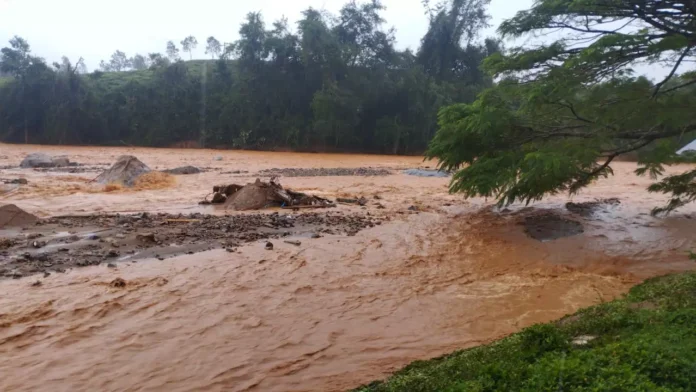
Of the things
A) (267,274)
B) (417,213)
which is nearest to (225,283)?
(267,274)

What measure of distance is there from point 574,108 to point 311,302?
6.68 meters

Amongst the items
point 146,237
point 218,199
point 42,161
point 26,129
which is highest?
point 26,129

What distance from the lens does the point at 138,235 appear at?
8.12m

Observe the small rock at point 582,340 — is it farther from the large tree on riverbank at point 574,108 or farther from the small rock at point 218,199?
the small rock at point 218,199

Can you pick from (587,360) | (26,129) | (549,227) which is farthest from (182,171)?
(26,129)

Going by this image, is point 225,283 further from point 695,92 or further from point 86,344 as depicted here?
point 695,92

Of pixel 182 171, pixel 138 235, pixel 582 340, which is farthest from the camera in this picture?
pixel 182 171

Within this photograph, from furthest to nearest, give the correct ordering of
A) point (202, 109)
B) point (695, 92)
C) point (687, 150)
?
point (202, 109) → point (687, 150) → point (695, 92)

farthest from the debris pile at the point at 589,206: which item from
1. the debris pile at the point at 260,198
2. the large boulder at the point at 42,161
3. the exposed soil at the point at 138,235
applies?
the large boulder at the point at 42,161

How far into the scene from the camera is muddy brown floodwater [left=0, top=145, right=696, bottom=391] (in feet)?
13.5

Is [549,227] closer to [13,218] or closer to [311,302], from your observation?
[311,302]

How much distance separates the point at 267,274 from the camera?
264 inches

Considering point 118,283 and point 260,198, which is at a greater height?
point 260,198

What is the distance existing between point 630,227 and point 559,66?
13.2 feet
